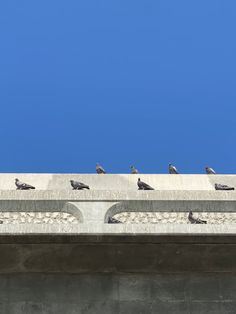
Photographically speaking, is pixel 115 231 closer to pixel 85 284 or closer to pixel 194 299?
pixel 85 284

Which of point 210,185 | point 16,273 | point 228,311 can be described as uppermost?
point 210,185

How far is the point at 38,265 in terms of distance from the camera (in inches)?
359

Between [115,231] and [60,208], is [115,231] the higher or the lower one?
the lower one

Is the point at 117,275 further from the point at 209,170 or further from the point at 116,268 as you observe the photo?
the point at 209,170

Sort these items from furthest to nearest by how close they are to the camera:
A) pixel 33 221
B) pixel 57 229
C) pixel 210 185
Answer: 1. pixel 210 185
2. pixel 33 221
3. pixel 57 229

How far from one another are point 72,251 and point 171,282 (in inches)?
59.4

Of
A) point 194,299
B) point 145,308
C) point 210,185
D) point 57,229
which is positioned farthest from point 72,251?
point 210,185

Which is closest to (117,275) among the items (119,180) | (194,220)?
(194,220)

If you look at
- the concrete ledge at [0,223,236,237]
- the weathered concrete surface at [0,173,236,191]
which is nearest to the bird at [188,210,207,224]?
the concrete ledge at [0,223,236,237]

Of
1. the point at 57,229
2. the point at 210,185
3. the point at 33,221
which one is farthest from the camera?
the point at 210,185

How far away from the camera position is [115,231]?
8875mm

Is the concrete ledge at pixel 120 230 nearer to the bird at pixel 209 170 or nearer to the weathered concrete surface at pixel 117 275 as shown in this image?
the weathered concrete surface at pixel 117 275

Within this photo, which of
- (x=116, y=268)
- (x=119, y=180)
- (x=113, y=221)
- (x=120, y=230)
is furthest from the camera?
(x=119, y=180)

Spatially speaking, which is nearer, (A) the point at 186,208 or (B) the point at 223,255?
(B) the point at 223,255
